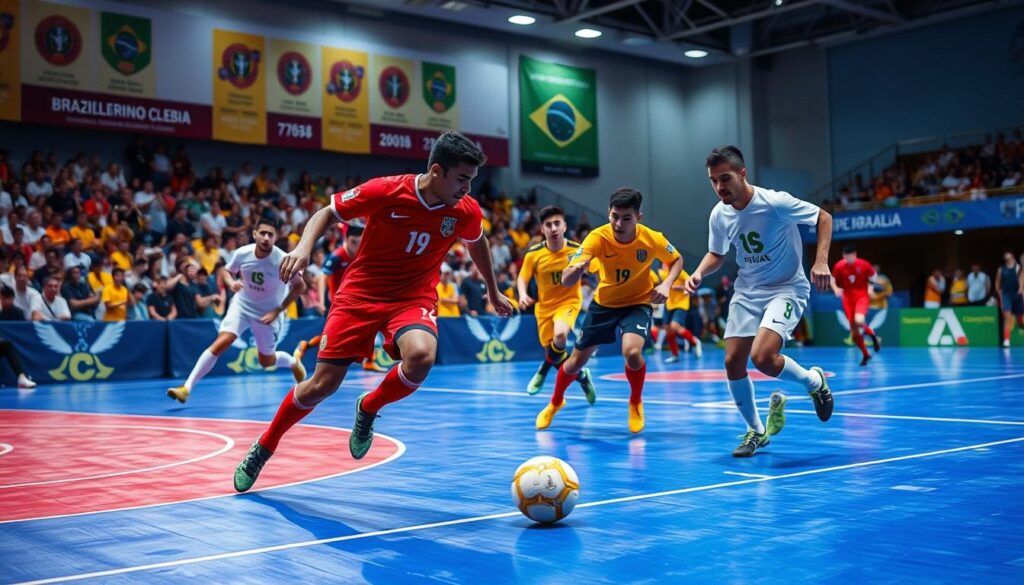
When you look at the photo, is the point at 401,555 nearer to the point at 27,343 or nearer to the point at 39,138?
the point at 27,343

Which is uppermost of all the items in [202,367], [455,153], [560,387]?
[455,153]

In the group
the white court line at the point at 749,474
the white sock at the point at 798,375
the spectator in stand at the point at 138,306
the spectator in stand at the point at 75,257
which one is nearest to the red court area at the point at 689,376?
the white sock at the point at 798,375

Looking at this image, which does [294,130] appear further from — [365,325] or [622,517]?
[622,517]

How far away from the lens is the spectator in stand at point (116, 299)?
18.3m

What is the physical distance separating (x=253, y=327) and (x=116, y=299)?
24.0 feet

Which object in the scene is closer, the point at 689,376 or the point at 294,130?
the point at 689,376

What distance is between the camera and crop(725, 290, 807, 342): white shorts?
7086 mm

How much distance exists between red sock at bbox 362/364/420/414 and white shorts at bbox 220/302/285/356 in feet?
21.3

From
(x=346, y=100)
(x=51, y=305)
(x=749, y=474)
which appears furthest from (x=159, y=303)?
(x=749, y=474)

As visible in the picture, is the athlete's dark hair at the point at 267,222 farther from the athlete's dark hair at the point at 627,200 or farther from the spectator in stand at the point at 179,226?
the athlete's dark hair at the point at 627,200

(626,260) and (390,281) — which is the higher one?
(626,260)

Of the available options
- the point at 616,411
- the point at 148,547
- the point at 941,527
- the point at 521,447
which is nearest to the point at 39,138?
the point at 616,411

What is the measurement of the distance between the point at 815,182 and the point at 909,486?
105 ft

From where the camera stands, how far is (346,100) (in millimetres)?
28109
